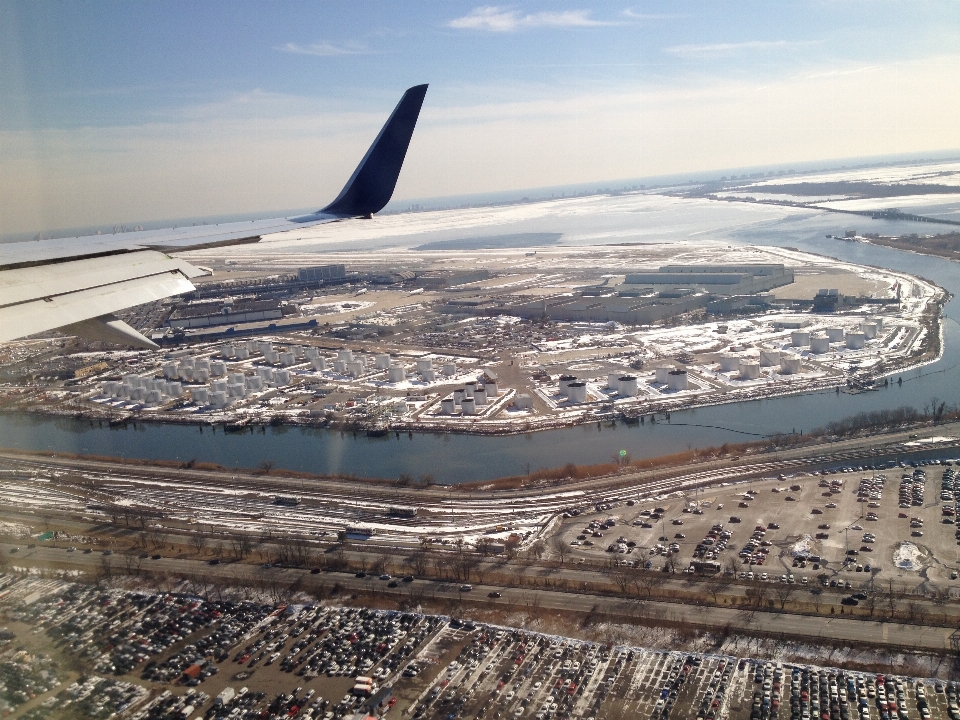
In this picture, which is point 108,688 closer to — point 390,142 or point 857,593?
point 390,142

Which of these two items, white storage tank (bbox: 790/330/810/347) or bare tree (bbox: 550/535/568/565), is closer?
bare tree (bbox: 550/535/568/565)

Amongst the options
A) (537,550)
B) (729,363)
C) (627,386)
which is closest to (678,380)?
(627,386)

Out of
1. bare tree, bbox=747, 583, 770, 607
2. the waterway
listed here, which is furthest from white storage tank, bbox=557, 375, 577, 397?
bare tree, bbox=747, 583, 770, 607

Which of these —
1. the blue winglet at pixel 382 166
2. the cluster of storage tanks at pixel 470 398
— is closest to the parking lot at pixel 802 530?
the cluster of storage tanks at pixel 470 398

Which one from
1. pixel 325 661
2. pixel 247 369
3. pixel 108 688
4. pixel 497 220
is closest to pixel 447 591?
pixel 325 661

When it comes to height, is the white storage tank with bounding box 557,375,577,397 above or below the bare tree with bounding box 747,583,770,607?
above

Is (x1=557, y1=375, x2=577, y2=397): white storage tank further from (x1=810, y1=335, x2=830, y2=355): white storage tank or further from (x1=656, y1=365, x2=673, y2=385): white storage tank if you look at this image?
(x1=810, y1=335, x2=830, y2=355): white storage tank

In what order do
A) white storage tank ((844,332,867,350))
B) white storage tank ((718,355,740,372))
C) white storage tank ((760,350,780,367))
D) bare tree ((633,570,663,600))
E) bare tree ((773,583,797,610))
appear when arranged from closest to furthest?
bare tree ((773,583,797,610)) < bare tree ((633,570,663,600)) < white storage tank ((718,355,740,372)) < white storage tank ((760,350,780,367)) < white storage tank ((844,332,867,350))
